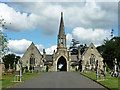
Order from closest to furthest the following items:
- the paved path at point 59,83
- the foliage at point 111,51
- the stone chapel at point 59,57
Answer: the paved path at point 59,83 → the foliage at point 111,51 → the stone chapel at point 59,57

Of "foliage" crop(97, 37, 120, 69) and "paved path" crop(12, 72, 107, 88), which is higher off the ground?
"foliage" crop(97, 37, 120, 69)

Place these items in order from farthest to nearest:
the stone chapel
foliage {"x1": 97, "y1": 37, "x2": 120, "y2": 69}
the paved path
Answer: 1. the stone chapel
2. foliage {"x1": 97, "y1": 37, "x2": 120, "y2": 69}
3. the paved path

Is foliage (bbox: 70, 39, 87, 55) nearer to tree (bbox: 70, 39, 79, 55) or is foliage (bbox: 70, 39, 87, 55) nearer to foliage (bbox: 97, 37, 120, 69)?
tree (bbox: 70, 39, 79, 55)

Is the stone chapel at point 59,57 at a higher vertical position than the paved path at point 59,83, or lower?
higher

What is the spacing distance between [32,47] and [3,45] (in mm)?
43103

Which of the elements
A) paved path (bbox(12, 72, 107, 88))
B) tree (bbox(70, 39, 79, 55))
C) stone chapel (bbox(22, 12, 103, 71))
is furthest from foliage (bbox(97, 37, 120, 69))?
tree (bbox(70, 39, 79, 55))

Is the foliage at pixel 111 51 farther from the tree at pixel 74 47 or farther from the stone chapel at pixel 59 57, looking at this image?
the tree at pixel 74 47

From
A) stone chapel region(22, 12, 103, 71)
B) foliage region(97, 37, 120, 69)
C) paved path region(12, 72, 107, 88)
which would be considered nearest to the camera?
paved path region(12, 72, 107, 88)

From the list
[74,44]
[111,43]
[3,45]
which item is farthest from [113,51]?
[74,44]

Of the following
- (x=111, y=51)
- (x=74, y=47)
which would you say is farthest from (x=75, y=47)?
(x=111, y=51)

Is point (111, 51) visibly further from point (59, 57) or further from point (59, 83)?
point (59, 57)

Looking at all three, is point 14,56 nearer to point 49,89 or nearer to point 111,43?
point 111,43

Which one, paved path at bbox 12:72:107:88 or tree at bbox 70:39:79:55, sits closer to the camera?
paved path at bbox 12:72:107:88

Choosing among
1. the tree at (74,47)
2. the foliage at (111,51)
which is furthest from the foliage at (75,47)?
the foliage at (111,51)
